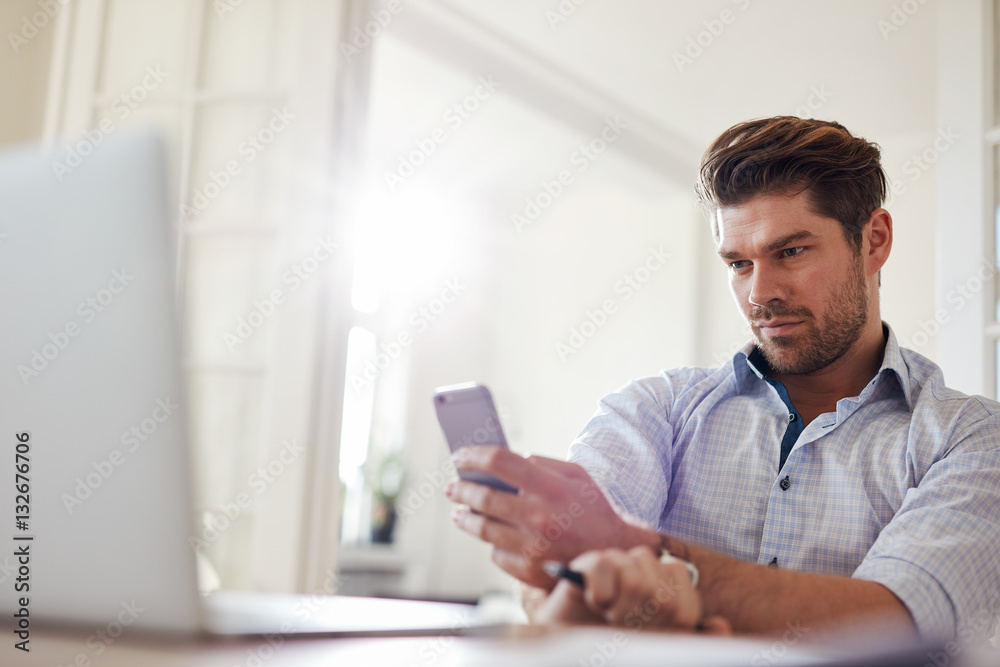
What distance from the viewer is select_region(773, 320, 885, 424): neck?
148 cm

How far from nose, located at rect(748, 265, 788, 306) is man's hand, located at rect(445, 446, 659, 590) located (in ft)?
2.05

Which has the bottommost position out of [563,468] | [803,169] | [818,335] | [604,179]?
[563,468]

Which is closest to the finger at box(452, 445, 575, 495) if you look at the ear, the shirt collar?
the shirt collar

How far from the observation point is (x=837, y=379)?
149 cm

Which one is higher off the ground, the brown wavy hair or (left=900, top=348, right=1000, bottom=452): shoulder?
the brown wavy hair

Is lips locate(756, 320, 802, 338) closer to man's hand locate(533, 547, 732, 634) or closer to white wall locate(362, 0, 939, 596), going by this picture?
man's hand locate(533, 547, 732, 634)

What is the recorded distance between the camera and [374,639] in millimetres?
640

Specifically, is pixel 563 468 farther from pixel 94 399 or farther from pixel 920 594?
pixel 94 399

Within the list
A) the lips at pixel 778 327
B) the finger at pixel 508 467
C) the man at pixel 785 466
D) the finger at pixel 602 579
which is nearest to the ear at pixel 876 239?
the man at pixel 785 466

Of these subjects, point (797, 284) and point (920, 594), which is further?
point (797, 284)

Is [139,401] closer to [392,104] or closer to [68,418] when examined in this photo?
[68,418]

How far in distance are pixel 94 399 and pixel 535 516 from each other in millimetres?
570

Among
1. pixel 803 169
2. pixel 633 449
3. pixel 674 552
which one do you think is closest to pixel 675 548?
pixel 674 552

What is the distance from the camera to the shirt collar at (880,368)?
1.36 meters
